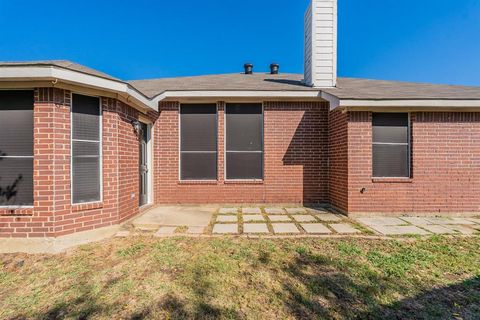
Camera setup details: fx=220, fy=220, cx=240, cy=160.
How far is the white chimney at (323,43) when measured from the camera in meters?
7.15

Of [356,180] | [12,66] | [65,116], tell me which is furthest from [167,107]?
[356,180]

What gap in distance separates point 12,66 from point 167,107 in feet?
11.3

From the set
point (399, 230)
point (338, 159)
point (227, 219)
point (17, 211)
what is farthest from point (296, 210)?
point (17, 211)

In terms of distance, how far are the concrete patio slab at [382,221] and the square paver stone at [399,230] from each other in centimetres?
20

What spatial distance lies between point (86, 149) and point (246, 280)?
3.77 metres

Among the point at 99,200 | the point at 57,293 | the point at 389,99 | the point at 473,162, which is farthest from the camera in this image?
the point at 473,162

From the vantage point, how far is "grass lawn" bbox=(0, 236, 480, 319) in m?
2.28

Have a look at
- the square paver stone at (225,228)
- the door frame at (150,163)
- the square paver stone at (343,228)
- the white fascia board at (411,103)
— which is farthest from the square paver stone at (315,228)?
the door frame at (150,163)

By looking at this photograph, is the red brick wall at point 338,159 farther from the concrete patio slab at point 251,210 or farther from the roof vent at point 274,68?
the roof vent at point 274,68

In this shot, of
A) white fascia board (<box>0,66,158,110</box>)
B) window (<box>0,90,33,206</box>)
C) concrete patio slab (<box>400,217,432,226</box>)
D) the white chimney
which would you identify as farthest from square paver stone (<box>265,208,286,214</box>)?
window (<box>0,90,33,206</box>)

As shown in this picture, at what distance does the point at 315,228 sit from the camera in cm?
461

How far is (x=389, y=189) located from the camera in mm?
5617

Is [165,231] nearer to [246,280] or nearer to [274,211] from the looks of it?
[246,280]

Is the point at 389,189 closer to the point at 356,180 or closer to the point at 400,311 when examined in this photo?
the point at 356,180
